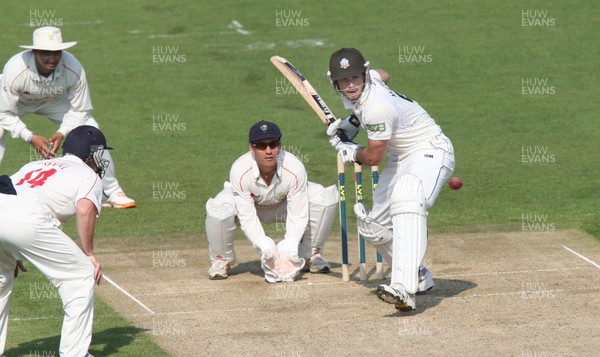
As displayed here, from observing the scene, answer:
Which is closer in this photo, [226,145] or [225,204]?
[225,204]

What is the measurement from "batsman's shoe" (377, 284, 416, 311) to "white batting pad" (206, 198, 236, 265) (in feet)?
7.32

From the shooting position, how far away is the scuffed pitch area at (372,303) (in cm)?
917

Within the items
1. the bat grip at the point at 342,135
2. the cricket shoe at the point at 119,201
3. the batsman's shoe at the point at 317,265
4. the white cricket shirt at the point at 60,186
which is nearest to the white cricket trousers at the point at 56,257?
the white cricket shirt at the point at 60,186

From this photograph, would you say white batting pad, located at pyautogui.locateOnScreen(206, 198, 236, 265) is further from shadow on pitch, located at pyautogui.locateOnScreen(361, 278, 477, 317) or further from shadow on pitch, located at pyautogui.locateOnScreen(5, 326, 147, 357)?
→ shadow on pitch, located at pyautogui.locateOnScreen(5, 326, 147, 357)

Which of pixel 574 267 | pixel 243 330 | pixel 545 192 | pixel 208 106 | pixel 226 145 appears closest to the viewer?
pixel 243 330

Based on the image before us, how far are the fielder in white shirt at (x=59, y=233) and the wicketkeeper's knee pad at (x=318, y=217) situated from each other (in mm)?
3190

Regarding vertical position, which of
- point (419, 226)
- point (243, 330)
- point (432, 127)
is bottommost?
point (243, 330)

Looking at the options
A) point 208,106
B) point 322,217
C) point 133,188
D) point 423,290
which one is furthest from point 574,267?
point 208,106

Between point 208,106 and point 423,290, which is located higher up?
point 208,106

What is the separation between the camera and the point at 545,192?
1449cm

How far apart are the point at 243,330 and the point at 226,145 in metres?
7.32

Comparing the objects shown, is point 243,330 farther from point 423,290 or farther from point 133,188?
point 133,188

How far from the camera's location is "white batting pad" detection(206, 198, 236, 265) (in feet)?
37.5

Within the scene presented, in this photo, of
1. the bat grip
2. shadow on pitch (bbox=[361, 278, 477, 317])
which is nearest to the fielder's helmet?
the bat grip
